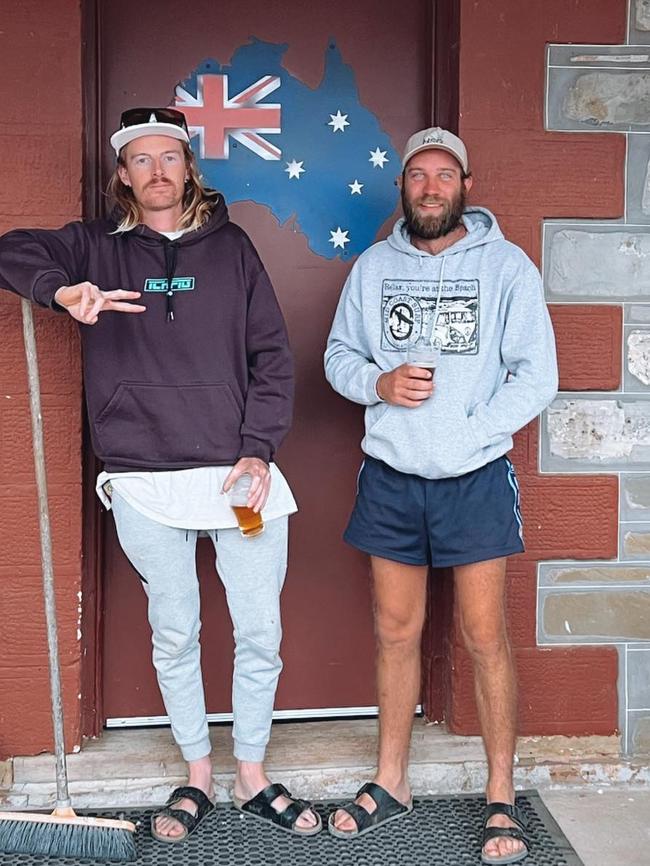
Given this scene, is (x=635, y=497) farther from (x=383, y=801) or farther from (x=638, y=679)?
(x=383, y=801)

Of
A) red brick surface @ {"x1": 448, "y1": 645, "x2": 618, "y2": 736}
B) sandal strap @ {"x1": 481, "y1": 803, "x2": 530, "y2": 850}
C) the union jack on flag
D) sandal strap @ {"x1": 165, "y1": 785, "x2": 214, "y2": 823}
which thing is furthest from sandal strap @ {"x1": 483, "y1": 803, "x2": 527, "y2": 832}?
the union jack on flag

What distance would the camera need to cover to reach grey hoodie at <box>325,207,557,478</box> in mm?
2979

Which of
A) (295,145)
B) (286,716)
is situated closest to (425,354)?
(295,145)

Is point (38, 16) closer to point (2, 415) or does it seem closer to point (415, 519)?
point (2, 415)

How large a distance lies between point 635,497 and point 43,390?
6.16ft

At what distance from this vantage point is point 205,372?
118 inches

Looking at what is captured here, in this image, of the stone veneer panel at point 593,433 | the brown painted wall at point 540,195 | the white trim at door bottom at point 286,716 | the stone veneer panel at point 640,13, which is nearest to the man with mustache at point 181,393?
the white trim at door bottom at point 286,716

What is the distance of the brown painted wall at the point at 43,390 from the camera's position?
3227mm

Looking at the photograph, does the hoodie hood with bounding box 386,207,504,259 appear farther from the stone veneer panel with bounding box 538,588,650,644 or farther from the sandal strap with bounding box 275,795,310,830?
the sandal strap with bounding box 275,795,310,830

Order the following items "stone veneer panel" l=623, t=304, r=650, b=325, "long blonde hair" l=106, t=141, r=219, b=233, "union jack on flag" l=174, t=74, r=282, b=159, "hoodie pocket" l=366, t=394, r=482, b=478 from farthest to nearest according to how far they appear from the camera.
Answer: "union jack on flag" l=174, t=74, r=282, b=159, "stone veneer panel" l=623, t=304, r=650, b=325, "long blonde hair" l=106, t=141, r=219, b=233, "hoodie pocket" l=366, t=394, r=482, b=478

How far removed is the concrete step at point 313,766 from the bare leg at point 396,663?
18 centimetres

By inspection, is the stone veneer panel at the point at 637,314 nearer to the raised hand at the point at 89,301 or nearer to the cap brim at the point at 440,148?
the cap brim at the point at 440,148

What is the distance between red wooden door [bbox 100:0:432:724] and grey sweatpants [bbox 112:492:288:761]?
56 centimetres

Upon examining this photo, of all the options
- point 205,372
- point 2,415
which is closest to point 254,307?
point 205,372
